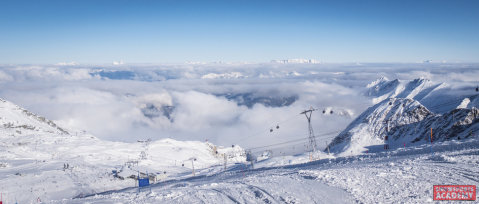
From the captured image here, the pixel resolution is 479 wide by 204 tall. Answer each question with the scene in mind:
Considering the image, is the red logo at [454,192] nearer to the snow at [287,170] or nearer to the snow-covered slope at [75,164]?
the snow at [287,170]

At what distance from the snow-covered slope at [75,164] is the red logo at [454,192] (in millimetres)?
56456

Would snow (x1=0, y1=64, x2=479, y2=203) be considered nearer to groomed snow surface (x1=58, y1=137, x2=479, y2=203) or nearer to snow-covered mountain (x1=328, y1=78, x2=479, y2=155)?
groomed snow surface (x1=58, y1=137, x2=479, y2=203)

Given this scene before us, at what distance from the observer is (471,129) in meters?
89.2

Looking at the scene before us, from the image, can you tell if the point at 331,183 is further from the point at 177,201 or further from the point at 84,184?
the point at 84,184

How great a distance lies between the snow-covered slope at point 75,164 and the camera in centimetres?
5841

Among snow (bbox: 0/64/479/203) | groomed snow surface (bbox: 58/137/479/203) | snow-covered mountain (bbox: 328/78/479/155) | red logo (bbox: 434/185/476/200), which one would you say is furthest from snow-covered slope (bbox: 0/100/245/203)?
snow-covered mountain (bbox: 328/78/479/155)

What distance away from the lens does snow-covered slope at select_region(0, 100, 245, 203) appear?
192ft

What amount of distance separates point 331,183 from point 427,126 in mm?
115308

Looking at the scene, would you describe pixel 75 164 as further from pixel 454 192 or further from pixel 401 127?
pixel 401 127

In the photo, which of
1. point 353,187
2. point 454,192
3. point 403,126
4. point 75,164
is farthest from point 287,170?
point 403,126

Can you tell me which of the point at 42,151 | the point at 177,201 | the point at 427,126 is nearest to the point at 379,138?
the point at 427,126

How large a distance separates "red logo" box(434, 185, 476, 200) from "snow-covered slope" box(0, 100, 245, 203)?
56456 mm

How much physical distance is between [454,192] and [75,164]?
10388 cm

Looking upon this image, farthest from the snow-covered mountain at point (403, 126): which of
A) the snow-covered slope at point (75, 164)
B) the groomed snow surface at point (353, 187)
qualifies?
the groomed snow surface at point (353, 187)
